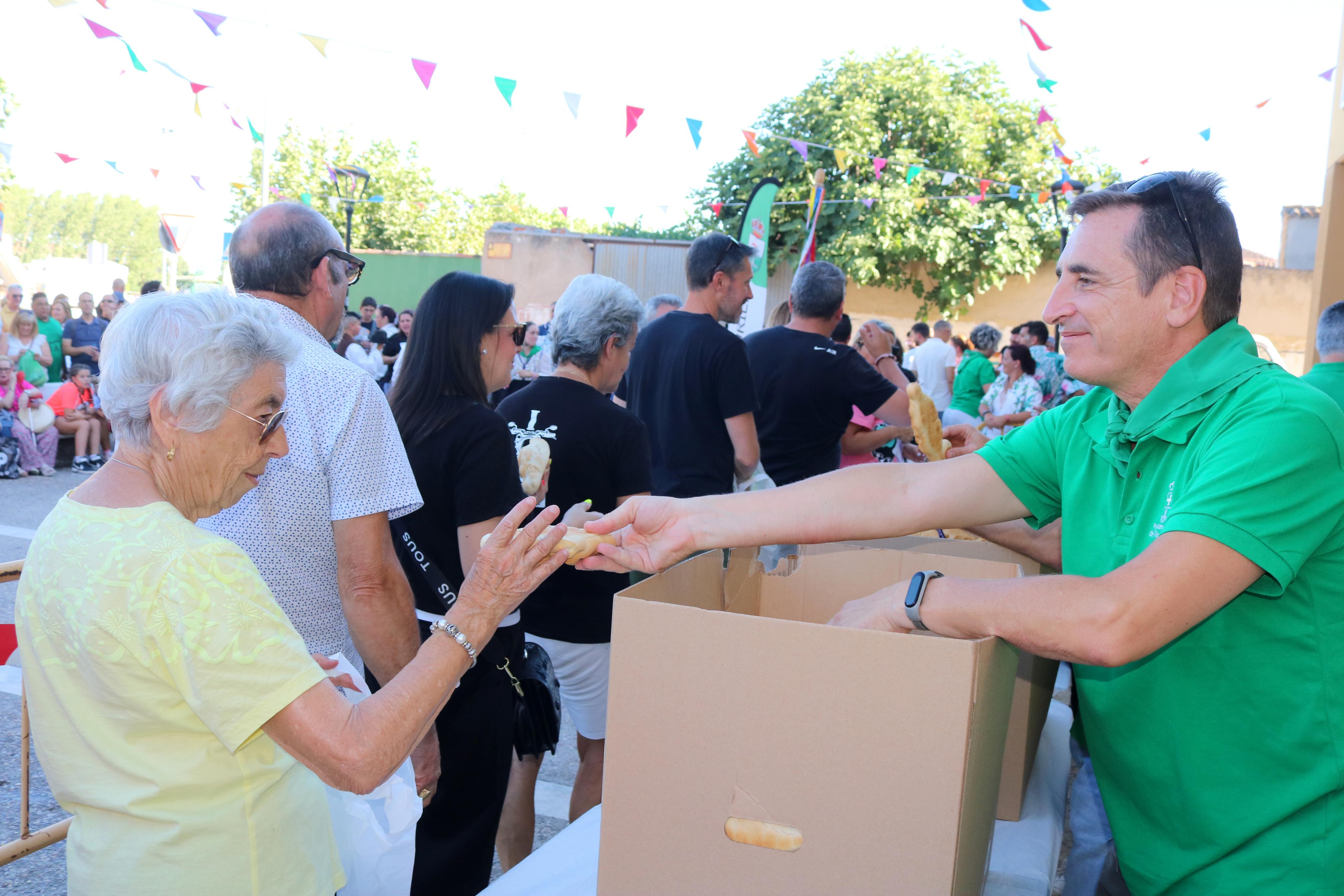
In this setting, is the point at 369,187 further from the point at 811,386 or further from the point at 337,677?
the point at 337,677

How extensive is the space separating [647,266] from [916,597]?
19265mm

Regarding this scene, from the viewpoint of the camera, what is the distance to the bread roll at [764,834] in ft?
3.64

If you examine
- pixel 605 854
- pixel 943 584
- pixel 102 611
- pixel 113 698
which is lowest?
pixel 605 854

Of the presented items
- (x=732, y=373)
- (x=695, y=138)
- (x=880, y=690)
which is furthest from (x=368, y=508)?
(x=695, y=138)

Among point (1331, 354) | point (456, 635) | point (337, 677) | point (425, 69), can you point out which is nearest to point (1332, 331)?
point (1331, 354)

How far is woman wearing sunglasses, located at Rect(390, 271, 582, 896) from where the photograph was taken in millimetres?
2350

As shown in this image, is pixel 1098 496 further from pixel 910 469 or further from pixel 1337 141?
pixel 1337 141

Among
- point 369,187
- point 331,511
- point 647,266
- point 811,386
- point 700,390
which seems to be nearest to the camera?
point 331,511

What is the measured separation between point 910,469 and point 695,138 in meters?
9.58

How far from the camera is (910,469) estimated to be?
1.75 meters

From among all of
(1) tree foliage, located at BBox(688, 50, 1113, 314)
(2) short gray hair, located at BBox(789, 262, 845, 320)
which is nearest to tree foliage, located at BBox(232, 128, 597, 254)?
(1) tree foliage, located at BBox(688, 50, 1113, 314)

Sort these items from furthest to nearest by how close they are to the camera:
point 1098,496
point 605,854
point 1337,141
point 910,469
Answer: point 1337,141
point 910,469
point 1098,496
point 605,854

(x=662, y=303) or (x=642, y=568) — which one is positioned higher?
(x=662, y=303)

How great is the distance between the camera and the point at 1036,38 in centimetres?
816
